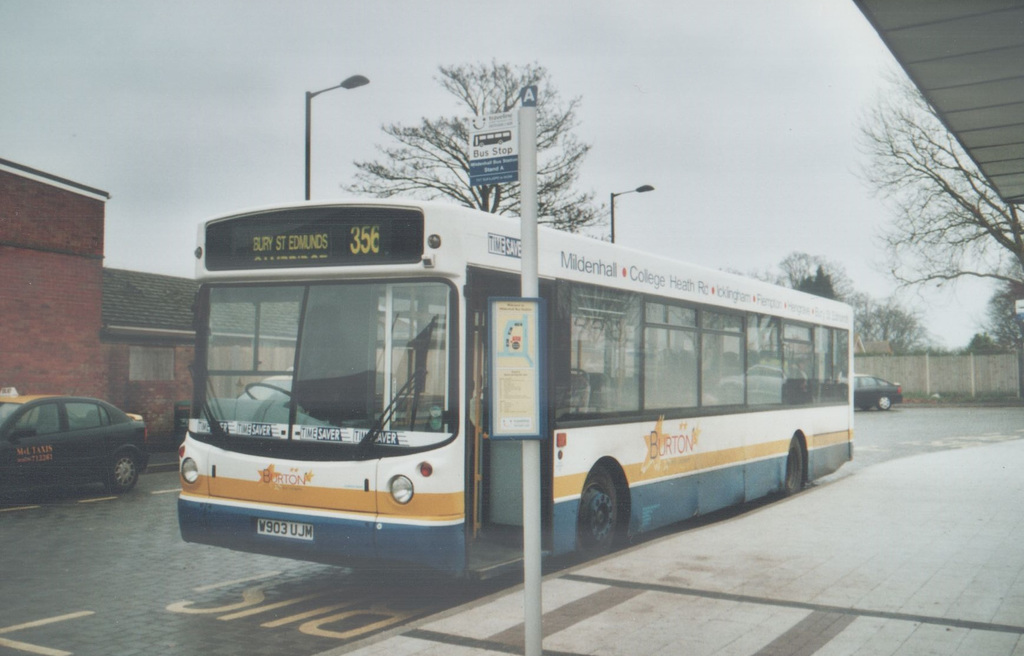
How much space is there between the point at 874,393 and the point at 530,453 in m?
38.6

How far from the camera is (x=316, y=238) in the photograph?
7.32 metres

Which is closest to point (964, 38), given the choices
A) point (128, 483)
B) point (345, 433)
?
point (345, 433)

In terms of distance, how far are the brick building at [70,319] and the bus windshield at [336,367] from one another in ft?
53.2

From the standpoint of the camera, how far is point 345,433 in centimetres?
695

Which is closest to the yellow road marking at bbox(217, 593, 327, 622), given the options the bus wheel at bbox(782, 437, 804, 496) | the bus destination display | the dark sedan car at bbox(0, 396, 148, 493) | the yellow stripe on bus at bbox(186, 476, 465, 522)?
the yellow stripe on bus at bbox(186, 476, 465, 522)

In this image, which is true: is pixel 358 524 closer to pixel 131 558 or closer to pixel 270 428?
pixel 270 428

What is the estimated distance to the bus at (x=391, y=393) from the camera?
682 cm

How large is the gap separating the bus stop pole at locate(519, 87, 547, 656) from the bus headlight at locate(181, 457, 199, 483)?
371 cm

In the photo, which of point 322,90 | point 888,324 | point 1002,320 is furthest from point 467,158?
point 888,324

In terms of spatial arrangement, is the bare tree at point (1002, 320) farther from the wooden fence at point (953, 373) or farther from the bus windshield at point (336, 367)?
the bus windshield at point (336, 367)

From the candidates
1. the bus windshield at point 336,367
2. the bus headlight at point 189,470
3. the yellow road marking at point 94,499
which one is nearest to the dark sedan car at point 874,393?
the yellow road marking at point 94,499

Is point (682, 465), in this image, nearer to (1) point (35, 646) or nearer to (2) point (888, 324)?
(1) point (35, 646)

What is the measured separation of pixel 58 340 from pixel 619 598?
19.0 meters

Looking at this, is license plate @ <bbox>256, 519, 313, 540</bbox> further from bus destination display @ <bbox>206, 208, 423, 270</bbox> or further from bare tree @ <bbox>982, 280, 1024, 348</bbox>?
bare tree @ <bbox>982, 280, 1024, 348</bbox>
